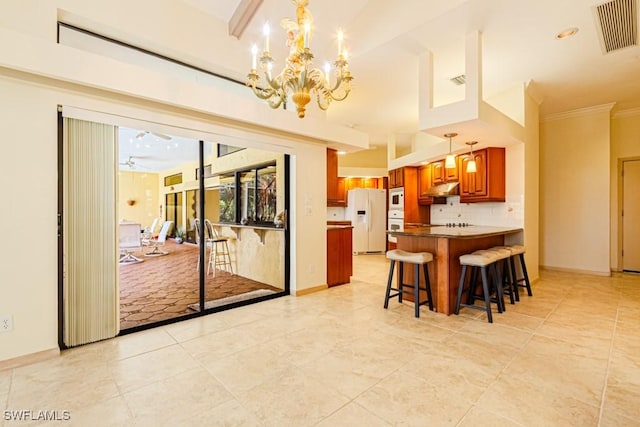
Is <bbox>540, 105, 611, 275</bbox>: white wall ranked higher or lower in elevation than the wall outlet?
higher

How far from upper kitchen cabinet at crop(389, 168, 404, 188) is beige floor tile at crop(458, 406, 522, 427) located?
18.4 feet

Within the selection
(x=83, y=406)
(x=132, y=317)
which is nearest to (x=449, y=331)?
(x=83, y=406)

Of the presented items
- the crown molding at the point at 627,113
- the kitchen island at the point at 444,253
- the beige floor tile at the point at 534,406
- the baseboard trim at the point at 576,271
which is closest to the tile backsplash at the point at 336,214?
the kitchen island at the point at 444,253

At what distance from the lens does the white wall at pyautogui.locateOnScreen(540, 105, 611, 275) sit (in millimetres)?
5438

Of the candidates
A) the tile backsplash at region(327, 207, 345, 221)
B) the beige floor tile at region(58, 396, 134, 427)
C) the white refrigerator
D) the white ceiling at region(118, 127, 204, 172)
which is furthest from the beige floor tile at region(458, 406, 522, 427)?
the tile backsplash at region(327, 207, 345, 221)

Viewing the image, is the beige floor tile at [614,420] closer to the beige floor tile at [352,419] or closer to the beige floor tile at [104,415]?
the beige floor tile at [352,419]

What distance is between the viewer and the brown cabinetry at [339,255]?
15.7ft

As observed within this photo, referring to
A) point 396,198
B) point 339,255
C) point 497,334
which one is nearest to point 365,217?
point 396,198

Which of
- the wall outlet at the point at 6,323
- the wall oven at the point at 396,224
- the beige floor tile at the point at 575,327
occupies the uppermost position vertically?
the wall oven at the point at 396,224

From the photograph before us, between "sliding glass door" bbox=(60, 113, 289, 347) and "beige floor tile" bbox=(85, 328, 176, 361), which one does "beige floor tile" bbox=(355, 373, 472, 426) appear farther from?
"sliding glass door" bbox=(60, 113, 289, 347)

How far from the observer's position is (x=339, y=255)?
4.91m

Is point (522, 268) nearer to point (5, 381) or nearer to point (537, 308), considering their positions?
point (537, 308)

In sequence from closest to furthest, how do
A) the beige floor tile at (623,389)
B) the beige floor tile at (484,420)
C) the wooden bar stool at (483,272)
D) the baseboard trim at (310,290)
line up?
the beige floor tile at (484,420) → the beige floor tile at (623,389) → the wooden bar stool at (483,272) → the baseboard trim at (310,290)

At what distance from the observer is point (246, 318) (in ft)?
11.0
